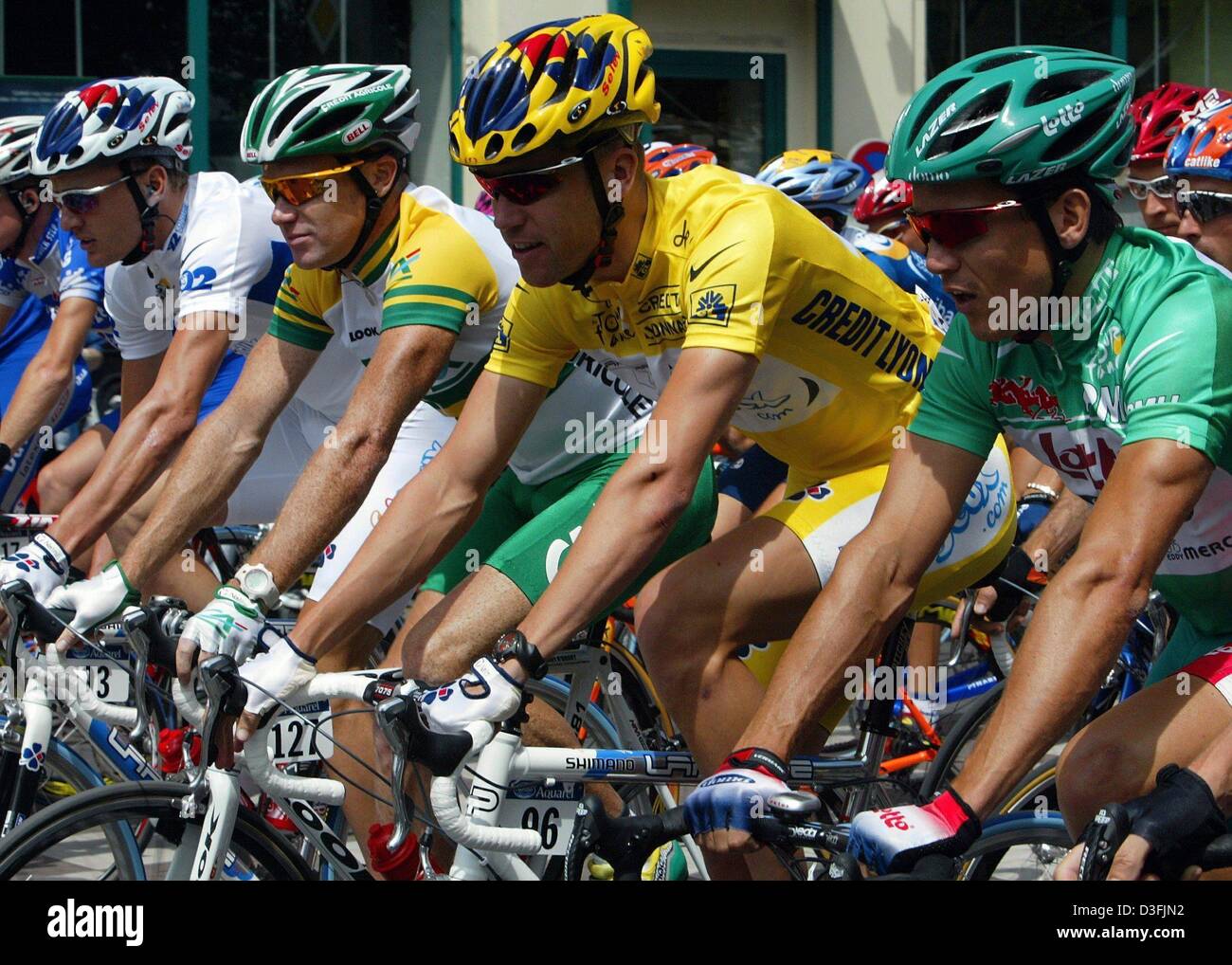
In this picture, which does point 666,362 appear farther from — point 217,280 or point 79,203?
point 79,203

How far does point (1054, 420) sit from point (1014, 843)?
1.04m

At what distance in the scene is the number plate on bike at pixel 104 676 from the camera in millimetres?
4383

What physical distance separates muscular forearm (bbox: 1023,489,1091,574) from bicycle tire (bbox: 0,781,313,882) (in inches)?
96.0

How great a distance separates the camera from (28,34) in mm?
11031

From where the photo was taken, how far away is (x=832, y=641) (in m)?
3.16

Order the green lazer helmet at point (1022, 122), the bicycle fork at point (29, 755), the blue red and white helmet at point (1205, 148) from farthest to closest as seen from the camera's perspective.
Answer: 1. the blue red and white helmet at point (1205, 148)
2. the bicycle fork at point (29, 755)
3. the green lazer helmet at point (1022, 122)

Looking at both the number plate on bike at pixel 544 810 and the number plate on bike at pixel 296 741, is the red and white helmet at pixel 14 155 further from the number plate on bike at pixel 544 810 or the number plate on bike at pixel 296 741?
the number plate on bike at pixel 544 810

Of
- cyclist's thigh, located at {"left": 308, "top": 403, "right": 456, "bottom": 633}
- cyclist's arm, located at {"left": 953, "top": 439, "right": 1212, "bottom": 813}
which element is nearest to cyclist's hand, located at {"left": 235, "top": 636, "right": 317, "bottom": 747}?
cyclist's thigh, located at {"left": 308, "top": 403, "right": 456, "bottom": 633}

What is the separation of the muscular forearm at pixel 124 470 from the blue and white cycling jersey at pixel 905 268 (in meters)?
2.87

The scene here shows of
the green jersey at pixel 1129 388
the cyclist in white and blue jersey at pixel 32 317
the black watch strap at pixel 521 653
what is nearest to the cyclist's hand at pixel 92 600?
the black watch strap at pixel 521 653

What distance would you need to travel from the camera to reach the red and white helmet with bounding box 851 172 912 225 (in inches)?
299

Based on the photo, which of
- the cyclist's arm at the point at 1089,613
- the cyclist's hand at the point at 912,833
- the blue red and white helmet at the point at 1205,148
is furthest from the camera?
the blue red and white helmet at the point at 1205,148

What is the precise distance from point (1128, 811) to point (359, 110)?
2854 millimetres

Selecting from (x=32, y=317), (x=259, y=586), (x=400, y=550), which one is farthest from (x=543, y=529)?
(x=32, y=317)
